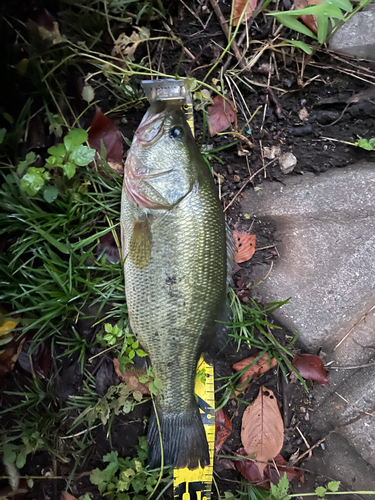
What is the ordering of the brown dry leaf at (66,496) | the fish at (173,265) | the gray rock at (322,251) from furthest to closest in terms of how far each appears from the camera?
the gray rock at (322,251) → the brown dry leaf at (66,496) → the fish at (173,265)

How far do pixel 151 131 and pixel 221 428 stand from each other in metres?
1.98

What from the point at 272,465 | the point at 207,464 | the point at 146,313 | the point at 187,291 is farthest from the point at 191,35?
the point at 272,465

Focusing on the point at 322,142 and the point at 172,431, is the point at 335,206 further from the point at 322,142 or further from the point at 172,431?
the point at 172,431

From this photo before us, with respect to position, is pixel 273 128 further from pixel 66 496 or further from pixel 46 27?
pixel 66 496

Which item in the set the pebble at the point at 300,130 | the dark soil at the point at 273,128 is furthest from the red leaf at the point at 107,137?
the pebble at the point at 300,130

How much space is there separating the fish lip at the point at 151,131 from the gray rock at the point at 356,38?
156cm

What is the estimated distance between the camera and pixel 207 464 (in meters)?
1.93

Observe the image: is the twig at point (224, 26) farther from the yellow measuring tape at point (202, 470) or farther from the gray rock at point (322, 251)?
the yellow measuring tape at point (202, 470)

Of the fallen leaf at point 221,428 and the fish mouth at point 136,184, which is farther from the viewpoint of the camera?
the fallen leaf at point 221,428

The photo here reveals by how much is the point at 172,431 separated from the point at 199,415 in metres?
0.19

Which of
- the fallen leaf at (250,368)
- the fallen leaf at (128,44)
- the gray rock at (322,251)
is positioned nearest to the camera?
the fallen leaf at (128,44)

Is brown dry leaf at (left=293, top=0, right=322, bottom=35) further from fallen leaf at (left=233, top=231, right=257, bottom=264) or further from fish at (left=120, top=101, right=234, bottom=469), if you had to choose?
fallen leaf at (left=233, top=231, right=257, bottom=264)

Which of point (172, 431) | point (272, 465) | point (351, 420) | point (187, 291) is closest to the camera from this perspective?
→ point (187, 291)

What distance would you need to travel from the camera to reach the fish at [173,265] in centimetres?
177
